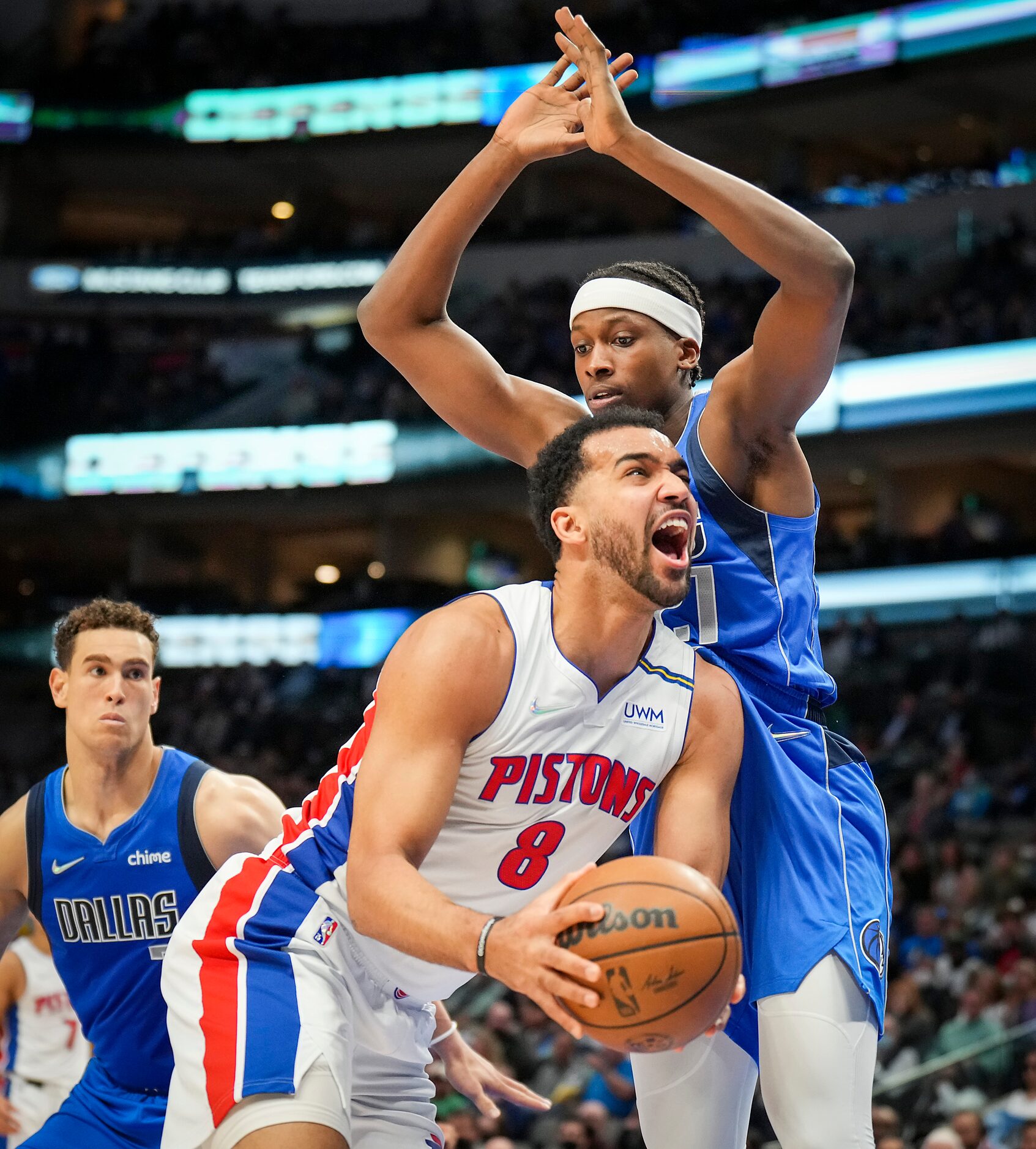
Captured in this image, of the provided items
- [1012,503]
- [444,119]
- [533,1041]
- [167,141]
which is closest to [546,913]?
[533,1041]

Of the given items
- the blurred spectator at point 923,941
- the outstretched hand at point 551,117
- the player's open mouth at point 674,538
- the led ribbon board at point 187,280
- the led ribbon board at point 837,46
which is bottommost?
the player's open mouth at point 674,538

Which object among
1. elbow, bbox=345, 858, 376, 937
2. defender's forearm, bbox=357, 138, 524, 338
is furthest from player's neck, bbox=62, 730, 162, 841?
elbow, bbox=345, 858, 376, 937

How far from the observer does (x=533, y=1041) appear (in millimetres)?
10883

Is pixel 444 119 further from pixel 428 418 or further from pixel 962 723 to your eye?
pixel 962 723

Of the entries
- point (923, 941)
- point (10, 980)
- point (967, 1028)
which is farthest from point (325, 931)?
point (923, 941)

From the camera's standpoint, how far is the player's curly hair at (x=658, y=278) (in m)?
4.23

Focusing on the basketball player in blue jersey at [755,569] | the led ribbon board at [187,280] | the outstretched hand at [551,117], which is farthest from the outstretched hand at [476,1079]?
the led ribbon board at [187,280]

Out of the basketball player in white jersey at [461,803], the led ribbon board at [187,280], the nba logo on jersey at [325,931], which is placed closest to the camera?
the basketball player in white jersey at [461,803]

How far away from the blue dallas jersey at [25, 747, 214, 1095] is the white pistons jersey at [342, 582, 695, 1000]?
4.68 feet

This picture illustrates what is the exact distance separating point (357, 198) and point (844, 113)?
10734 mm

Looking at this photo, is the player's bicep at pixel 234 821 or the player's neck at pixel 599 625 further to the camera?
the player's bicep at pixel 234 821

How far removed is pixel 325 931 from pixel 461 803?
47 cm

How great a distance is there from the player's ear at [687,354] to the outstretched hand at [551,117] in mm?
655

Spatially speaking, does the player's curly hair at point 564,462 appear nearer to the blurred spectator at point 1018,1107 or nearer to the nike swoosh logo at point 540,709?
the nike swoosh logo at point 540,709
